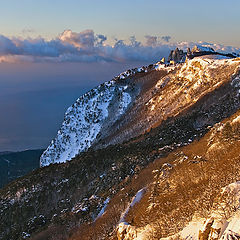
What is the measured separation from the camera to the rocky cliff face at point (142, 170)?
68.4 ft

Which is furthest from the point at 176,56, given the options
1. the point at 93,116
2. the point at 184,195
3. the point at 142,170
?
the point at 184,195

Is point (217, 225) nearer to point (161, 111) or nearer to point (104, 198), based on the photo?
point (104, 198)

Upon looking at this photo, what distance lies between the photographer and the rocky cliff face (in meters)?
20.8

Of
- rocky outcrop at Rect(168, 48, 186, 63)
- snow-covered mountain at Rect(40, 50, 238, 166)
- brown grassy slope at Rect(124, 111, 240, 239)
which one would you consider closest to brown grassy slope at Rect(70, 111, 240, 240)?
brown grassy slope at Rect(124, 111, 240, 239)

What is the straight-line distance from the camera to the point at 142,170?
44.0 meters

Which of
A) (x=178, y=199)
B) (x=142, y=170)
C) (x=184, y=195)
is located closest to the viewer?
(x=184, y=195)

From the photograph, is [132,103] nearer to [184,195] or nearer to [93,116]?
[93,116]

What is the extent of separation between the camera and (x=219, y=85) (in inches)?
3263

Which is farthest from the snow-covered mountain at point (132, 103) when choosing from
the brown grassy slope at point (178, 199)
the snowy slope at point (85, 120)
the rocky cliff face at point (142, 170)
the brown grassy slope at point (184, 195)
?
the brown grassy slope at point (184, 195)

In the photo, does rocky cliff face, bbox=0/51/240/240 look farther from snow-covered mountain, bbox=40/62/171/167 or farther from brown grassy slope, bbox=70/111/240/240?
snow-covered mountain, bbox=40/62/171/167

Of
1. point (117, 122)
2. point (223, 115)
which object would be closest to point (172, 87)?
point (117, 122)

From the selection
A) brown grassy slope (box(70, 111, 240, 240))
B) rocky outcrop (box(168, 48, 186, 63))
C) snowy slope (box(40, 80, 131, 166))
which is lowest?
snowy slope (box(40, 80, 131, 166))

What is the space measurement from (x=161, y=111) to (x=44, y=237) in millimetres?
76479

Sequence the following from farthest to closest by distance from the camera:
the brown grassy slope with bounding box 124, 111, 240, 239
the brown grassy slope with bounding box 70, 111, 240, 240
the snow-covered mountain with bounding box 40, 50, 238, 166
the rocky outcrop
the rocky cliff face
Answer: the rocky outcrop
the snow-covered mountain with bounding box 40, 50, 238, 166
the rocky cliff face
the brown grassy slope with bounding box 70, 111, 240, 240
the brown grassy slope with bounding box 124, 111, 240, 239
